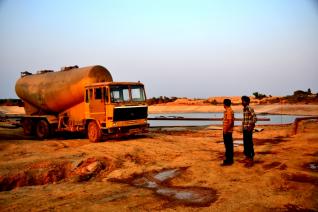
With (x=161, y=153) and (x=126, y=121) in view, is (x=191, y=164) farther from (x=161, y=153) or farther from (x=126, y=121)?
(x=126, y=121)

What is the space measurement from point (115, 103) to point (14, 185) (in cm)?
593

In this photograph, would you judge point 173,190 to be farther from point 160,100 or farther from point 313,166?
point 160,100

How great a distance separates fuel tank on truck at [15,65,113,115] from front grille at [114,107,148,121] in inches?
92.5

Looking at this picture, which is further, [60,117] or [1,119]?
[1,119]

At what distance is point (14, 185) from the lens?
8617 millimetres

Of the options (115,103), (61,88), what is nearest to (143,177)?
(115,103)

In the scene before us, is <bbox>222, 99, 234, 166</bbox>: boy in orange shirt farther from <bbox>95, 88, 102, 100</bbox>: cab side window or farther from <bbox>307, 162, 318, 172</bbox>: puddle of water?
<bbox>95, 88, 102, 100</bbox>: cab side window

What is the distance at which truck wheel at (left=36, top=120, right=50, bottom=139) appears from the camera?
16.8 m

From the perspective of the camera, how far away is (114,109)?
1357 centimetres

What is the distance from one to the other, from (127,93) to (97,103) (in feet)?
4.58

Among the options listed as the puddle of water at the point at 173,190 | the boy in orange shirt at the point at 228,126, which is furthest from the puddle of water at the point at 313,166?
the puddle of water at the point at 173,190

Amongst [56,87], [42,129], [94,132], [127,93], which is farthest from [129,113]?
[42,129]

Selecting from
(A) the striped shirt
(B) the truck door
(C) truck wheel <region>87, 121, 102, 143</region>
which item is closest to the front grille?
(B) the truck door

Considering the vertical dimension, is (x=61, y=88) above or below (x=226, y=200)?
above
